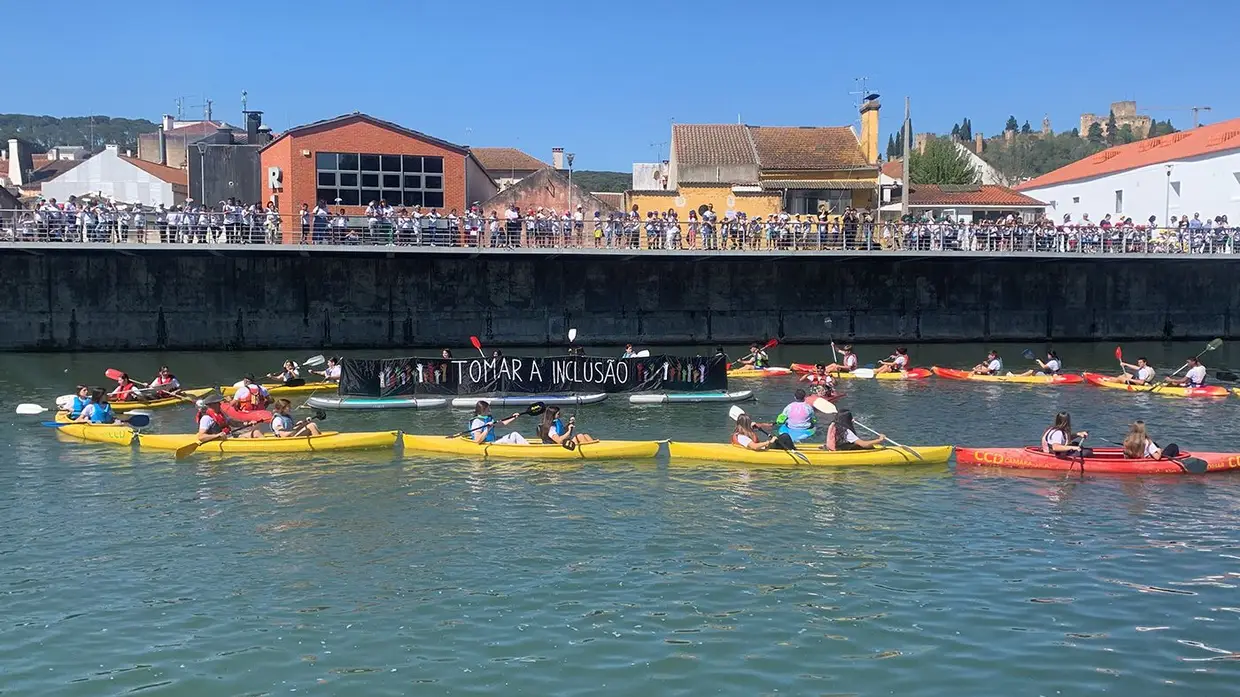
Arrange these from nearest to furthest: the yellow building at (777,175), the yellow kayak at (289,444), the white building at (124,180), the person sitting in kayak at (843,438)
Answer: the person sitting in kayak at (843,438) → the yellow kayak at (289,444) → the yellow building at (777,175) → the white building at (124,180)

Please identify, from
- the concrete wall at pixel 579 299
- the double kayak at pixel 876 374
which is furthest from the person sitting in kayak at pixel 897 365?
the concrete wall at pixel 579 299

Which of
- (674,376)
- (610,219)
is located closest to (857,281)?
(610,219)

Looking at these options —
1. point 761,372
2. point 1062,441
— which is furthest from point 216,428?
point 761,372

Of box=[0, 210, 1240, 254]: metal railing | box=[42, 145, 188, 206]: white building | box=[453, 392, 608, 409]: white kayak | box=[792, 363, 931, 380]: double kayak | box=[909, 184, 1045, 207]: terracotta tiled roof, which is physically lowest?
box=[453, 392, 608, 409]: white kayak

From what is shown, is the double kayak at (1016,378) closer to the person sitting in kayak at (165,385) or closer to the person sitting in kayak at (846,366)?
the person sitting in kayak at (846,366)

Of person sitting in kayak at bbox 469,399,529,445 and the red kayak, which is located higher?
person sitting in kayak at bbox 469,399,529,445

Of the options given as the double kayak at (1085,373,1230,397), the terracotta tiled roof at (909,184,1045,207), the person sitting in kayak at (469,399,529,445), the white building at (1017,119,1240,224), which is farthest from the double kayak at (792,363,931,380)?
the white building at (1017,119,1240,224)

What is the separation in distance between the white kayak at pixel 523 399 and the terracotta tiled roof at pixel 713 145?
27952 millimetres

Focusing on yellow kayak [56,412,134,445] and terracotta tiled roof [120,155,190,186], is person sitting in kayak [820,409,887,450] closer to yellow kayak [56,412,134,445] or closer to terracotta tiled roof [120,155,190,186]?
yellow kayak [56,412,134,445]

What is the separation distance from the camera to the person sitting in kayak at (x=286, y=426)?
23.6m

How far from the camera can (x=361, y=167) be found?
47844mm

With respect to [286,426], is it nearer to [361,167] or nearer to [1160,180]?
[361,167]

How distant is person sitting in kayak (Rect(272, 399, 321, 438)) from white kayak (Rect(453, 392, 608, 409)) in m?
6.27

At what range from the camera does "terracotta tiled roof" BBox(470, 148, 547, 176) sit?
7594 centimetres
